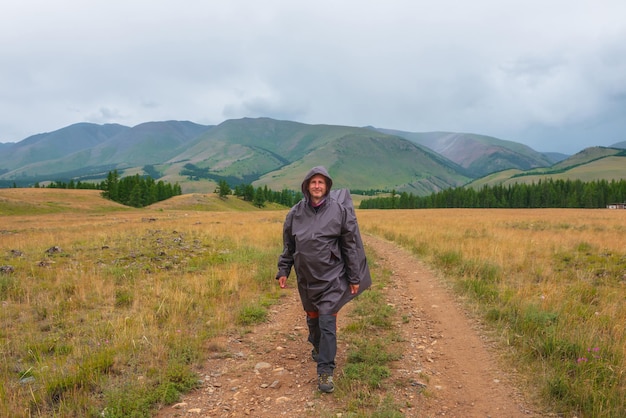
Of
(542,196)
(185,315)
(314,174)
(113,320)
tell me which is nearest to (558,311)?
(314,174)

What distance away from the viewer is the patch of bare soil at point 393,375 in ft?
13.6

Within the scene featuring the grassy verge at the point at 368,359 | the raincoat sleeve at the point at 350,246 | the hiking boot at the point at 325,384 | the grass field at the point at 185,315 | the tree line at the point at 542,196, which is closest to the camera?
the grassy verge at the point at 368,359

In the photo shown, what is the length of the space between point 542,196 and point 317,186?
116 meters

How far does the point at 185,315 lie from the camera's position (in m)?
7.18

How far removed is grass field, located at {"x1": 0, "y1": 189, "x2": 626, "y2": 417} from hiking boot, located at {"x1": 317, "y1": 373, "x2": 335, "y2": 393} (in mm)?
1700

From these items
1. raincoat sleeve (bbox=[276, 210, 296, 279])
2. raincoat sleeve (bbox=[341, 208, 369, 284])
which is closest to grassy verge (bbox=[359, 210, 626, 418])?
raincoat sleeve (bbox=[341, 208, 369, 284])

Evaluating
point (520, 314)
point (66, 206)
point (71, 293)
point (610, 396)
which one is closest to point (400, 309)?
point (520, 314)

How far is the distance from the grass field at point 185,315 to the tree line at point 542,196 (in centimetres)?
10035

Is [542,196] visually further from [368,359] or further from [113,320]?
[113,320]

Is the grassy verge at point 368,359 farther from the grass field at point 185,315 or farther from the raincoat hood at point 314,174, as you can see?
the raincoat hood at point 314,174

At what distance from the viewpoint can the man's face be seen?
4.89 metres

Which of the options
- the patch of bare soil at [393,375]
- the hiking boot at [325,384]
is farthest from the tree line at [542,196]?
the hiking boot at [325,384]

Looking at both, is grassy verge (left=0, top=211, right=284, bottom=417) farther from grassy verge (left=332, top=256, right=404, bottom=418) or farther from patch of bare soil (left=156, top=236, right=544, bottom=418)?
grassy verge (left=332, top=256, right=404, bottom=418)

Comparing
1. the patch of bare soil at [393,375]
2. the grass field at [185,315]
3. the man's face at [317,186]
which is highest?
the man's face at [317,186]
